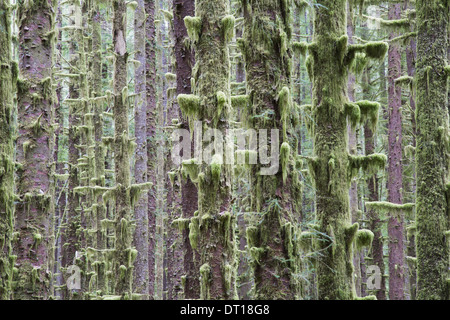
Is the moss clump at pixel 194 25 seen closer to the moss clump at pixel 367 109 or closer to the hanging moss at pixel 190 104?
the hanging moss at pixel 190 104

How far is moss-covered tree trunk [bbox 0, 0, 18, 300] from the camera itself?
576 cm

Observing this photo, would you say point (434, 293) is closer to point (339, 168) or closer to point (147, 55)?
point (339, 168)

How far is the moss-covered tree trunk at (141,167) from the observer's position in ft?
41.3

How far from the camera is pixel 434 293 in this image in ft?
28.7

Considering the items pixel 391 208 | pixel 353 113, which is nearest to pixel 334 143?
pixel 353 113

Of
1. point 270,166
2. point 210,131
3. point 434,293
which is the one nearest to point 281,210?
point 270,166

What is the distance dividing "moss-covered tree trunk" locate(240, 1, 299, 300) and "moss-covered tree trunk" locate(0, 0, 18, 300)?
3328 mm

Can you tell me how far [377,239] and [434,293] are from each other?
27.5 ft

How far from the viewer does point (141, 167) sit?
13.0 metres

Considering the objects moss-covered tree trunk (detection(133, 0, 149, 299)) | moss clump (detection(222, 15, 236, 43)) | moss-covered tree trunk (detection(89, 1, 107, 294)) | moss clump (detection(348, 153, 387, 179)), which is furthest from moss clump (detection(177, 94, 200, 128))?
moss-covered tree trunk (detection(89, 1, 107, 294))

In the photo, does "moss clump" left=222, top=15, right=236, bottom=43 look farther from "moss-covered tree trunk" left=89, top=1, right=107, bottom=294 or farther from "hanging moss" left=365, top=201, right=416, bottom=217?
"moss-covered tree trunk" left=89, top=1, right=107, bottom=294

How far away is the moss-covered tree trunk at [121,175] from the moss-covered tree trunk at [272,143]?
473 centimetres

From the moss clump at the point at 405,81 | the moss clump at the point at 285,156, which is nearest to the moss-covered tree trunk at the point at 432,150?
the moss clump at the point at 285,156

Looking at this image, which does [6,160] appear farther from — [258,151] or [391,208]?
[391,208]
